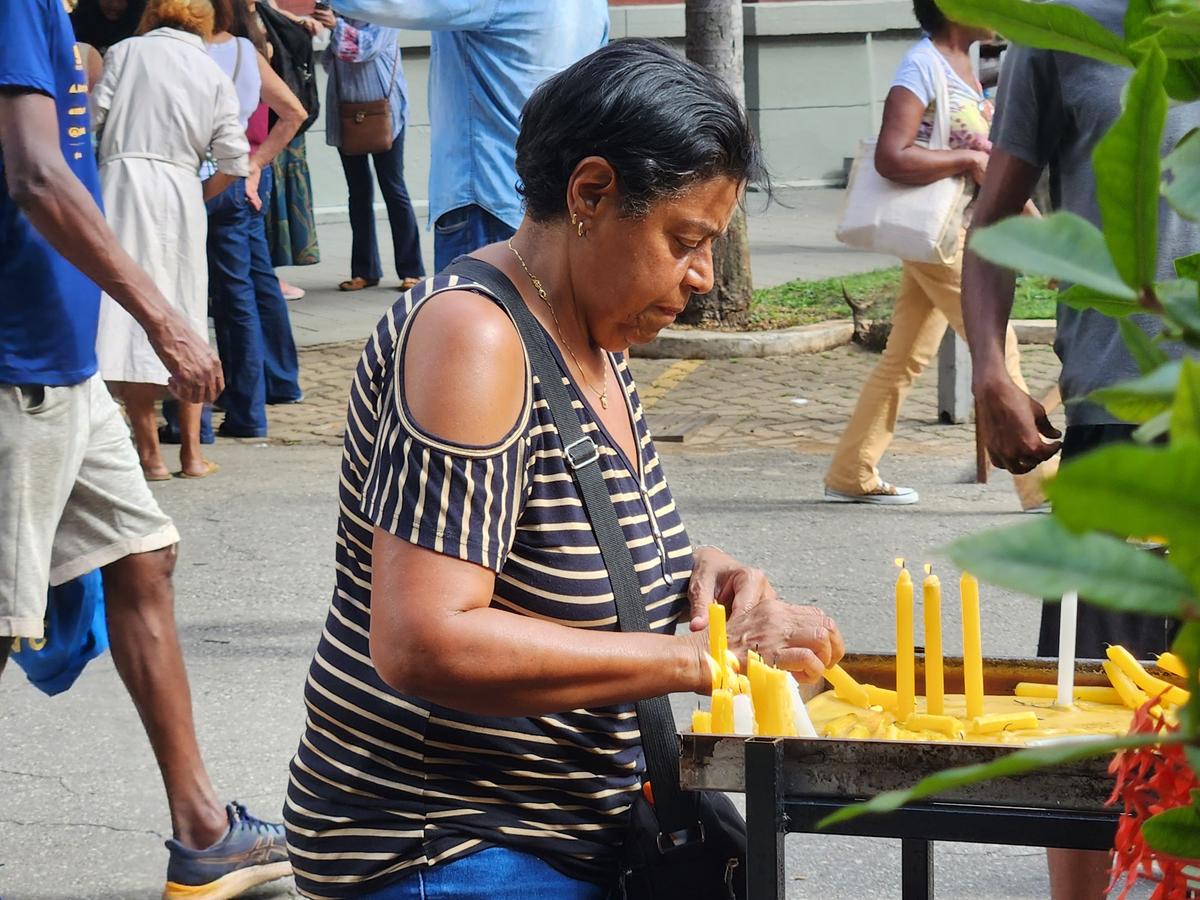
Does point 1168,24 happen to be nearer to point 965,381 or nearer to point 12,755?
point 12,755

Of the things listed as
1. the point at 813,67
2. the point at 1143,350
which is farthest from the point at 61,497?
the point at 813,67

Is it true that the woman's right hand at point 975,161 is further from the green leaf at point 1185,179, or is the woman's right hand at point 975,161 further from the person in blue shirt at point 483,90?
the green leaf at point 1185,179

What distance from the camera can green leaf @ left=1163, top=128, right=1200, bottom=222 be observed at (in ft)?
2.58

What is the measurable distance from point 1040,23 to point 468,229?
4119 millimetres

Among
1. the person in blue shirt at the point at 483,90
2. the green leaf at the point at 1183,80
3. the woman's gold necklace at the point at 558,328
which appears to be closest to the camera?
the green leaf at the point at 1183,80

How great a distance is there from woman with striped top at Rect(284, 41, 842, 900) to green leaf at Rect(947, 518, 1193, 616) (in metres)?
1.31

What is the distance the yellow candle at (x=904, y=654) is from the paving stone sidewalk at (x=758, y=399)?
5373 millimetres

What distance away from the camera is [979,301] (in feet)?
10.9

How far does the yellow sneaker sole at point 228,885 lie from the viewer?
345 centimetres

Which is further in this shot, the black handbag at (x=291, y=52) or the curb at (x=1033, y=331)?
the black handbag at (x=291, y=52)

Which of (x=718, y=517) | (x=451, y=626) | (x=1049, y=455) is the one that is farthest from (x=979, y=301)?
(x=718, y=517)

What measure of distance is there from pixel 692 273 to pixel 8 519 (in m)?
1.72

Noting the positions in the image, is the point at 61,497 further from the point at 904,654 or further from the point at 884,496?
the point at 884,496

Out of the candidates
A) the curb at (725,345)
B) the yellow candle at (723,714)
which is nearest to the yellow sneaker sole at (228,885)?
the yellow candle at (723,714)
